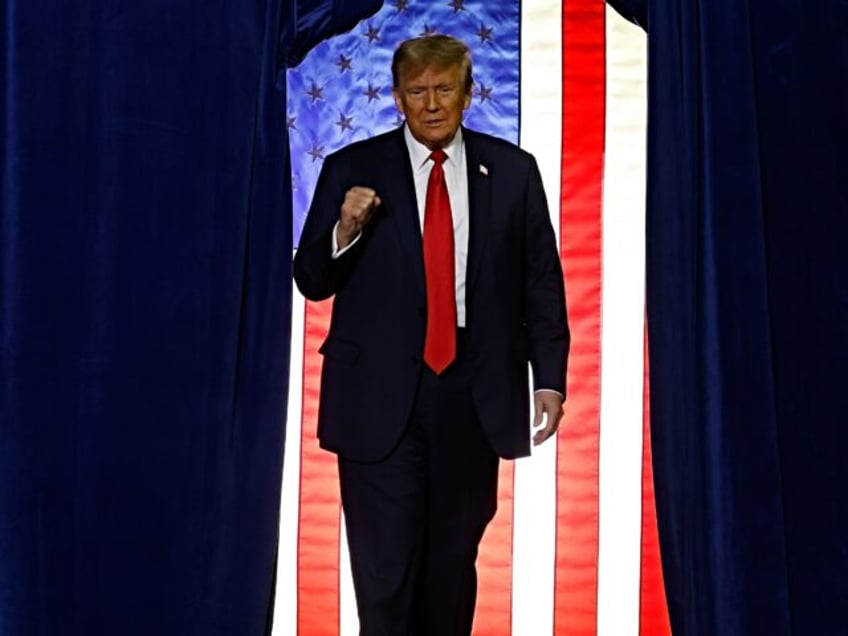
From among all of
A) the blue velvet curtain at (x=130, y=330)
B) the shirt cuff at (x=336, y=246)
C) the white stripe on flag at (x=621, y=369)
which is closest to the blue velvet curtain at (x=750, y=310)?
the shirt cuff at (x=336, y=246)

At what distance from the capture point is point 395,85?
9.62ft

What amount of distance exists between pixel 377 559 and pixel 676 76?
1145 mm

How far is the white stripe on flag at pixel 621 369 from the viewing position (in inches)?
147

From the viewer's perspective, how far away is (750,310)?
269 cm

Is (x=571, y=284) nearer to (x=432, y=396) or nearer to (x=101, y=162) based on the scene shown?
(x=432, y=396)

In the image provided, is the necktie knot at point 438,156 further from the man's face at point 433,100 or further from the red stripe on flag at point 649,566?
the red stripe on flag at point 649,566

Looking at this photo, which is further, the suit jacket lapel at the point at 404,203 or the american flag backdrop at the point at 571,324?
the american flag backdrop at the point at 571,324

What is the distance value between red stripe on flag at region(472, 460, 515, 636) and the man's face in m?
1.20

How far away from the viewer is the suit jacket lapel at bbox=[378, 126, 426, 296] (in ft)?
9.50

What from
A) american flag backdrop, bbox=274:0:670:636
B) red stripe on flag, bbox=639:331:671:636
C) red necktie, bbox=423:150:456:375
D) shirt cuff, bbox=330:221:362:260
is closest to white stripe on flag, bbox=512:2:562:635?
american flag backdrop, bbox=274:0:670:636

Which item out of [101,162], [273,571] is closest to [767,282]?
[273,571]

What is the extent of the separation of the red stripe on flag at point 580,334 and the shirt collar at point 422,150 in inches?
33.1

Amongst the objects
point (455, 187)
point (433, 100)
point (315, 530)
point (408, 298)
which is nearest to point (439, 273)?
point (408, 298)

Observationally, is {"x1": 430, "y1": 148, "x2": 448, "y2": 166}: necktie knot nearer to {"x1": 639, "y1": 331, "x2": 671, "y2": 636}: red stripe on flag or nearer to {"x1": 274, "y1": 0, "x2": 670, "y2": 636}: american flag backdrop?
{"x1": 274, "y1": 0, "x2": 670, "y2": 636}: american flag backdrop
